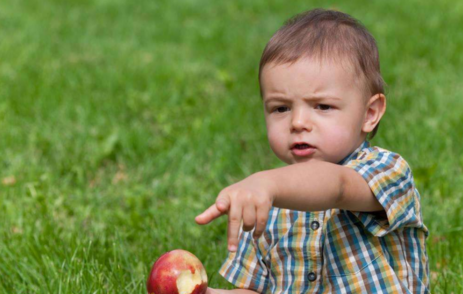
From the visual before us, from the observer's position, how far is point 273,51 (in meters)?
2.17

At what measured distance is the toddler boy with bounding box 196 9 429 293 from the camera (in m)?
2.04

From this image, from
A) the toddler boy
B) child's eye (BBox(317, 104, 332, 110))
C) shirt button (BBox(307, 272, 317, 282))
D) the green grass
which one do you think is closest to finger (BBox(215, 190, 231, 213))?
the toddler boy

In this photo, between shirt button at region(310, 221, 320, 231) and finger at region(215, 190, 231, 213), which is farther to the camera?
shirt button at region(310, 221, 320, 231)

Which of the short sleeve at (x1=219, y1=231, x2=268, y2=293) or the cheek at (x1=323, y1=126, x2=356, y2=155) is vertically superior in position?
the cheek at (x1=323, y1=126, x2=356, y2=155)

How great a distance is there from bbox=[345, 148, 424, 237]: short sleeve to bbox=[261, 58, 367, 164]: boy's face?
10 cm

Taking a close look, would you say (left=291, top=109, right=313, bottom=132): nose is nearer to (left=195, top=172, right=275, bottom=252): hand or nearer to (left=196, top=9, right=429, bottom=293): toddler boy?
(left=196, top=9, right=429, bottom=293): toddler boy

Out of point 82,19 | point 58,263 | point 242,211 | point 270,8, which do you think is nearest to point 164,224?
point 58,263

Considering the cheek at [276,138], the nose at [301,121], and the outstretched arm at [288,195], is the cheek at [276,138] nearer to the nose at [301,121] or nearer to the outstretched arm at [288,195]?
the nose at [301,121]

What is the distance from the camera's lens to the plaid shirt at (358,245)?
2037mm

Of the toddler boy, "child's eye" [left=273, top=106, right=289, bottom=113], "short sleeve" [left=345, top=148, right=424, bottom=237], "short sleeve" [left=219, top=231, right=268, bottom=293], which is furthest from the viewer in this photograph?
"short sleeve" [left=219, top=231, right=268, bottom=293]

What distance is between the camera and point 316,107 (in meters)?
2.12

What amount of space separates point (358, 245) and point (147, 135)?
7.51ft

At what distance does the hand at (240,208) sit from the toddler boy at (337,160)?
1.46ft

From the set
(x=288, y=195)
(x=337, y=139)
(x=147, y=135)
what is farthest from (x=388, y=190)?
(x=147, y=135)
